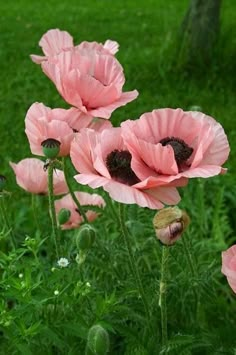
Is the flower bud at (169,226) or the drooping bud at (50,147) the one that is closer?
the flower bud at (169,226)

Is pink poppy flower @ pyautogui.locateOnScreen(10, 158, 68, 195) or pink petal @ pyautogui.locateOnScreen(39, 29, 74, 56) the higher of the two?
pink petal @ pyautogui.locateOnScreen(39, 29, 74, 56)

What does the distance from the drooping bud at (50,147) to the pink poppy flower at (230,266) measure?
0.37 m

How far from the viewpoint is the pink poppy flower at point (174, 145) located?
1.42m

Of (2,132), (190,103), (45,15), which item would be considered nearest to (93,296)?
(2,132)

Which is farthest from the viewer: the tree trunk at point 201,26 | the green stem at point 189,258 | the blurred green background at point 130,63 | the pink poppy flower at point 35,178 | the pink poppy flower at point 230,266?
the tree trunk at point 201,26

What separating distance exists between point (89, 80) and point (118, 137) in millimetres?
193

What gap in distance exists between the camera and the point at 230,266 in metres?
1.50

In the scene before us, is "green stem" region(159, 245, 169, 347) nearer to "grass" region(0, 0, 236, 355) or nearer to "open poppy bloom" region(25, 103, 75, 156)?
"grass" region(0, 0, 236, 355)

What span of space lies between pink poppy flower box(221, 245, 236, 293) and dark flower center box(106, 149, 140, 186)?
A: 21 cm

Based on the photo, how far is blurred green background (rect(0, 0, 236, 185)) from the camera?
5379mm

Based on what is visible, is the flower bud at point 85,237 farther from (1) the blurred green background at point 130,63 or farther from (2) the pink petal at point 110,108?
(1) the blurred green background at point 130,63

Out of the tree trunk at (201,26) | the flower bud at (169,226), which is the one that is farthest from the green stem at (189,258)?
the tree trunk at (201,26)

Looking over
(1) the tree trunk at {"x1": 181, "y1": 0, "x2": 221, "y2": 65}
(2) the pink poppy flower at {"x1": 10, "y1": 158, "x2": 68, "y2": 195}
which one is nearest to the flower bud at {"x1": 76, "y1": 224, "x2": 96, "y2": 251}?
(2) the pink poppy flower at {"x1": 10, "y1": 158, "x2": 68, "y2": 195}

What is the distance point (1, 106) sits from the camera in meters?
5.55
